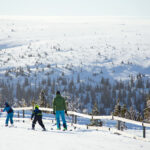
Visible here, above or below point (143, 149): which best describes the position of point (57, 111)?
above

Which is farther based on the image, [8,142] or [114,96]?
[114,96]

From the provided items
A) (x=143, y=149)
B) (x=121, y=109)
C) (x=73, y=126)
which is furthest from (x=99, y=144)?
(x=121, y=109)

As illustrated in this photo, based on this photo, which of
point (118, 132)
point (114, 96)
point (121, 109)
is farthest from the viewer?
point (114, 96)

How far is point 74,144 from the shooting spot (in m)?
11.5

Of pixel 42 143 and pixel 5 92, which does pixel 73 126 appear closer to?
pixel 42 143

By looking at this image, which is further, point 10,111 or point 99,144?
point 10,111

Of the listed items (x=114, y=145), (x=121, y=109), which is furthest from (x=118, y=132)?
(x=121, y=109)

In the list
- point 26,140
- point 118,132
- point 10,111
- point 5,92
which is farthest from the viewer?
point 5,92

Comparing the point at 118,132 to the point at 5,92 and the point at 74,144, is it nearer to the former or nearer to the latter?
the point at 74,144

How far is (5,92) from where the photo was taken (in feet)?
583

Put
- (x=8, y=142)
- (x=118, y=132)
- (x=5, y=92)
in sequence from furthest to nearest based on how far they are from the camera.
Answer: (x=5, y=92) → (x=118, y=132) → (x=8, y=142)

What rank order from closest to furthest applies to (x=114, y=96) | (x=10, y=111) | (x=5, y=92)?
1. (x=10, y=111)
2. (x=5, y=92)
3. (x=114, y=96)

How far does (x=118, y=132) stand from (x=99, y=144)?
441 centimetres

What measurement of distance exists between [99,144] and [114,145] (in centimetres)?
54
